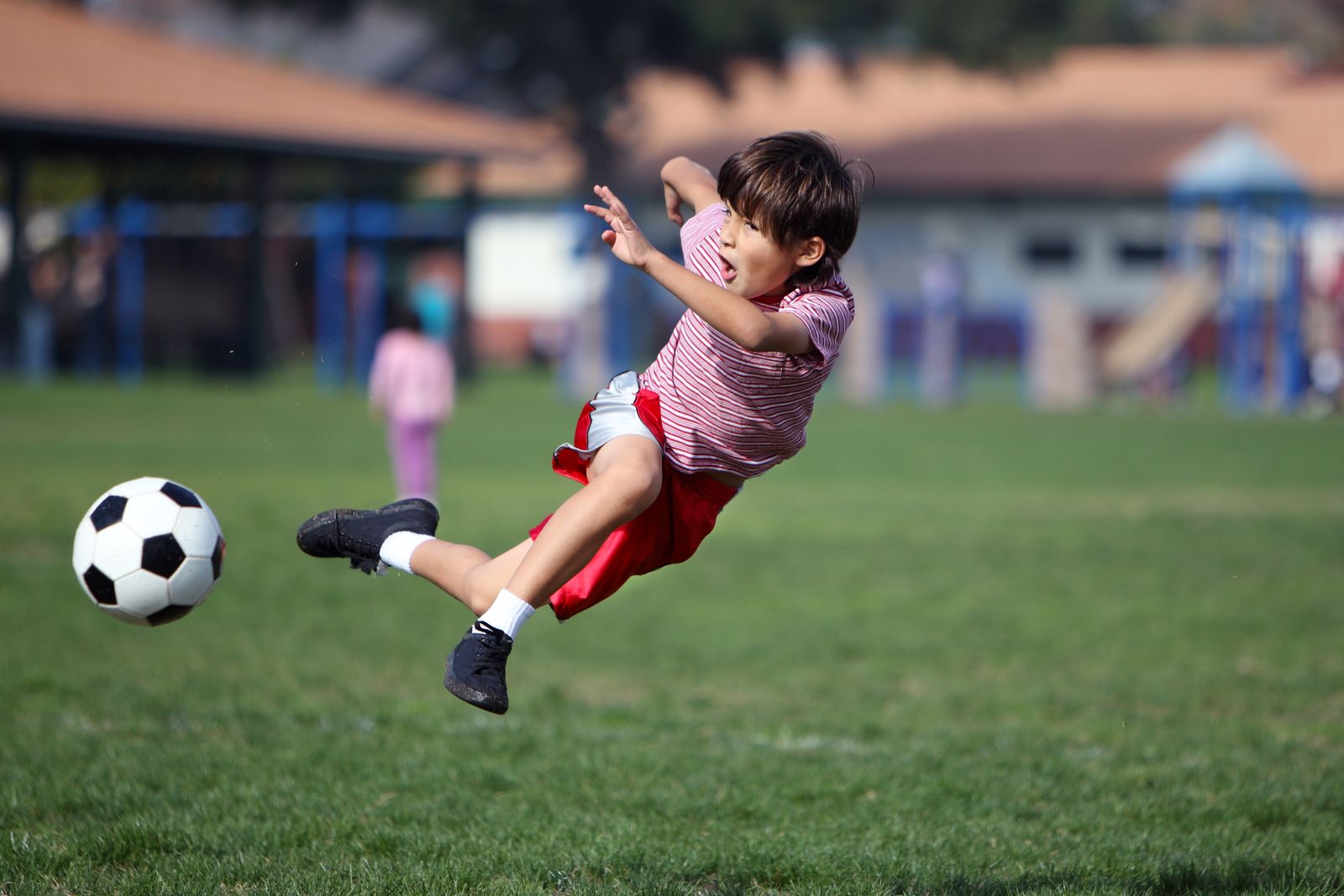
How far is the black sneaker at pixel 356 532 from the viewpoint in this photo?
14.8ft

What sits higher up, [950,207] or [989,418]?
[950,207]

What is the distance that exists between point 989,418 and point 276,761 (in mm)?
18066

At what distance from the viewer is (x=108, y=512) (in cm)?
472

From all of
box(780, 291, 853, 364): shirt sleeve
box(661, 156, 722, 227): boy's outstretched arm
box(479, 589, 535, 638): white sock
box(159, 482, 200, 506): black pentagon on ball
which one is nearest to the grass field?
box(479, 589, 535, 638): white sock

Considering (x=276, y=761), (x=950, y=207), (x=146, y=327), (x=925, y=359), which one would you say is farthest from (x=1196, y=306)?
(x=276, y=761)

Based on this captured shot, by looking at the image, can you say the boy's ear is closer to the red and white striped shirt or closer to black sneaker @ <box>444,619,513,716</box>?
the red and white striped shirt

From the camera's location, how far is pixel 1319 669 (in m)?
7.54

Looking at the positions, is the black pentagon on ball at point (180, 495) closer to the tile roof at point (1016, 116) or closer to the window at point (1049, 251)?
the tile roof at point (1016, 116)

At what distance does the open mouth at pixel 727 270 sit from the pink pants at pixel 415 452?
7029mm

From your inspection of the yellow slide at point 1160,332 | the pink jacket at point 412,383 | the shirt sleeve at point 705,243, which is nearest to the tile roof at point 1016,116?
the yellow slide at point 1160,332

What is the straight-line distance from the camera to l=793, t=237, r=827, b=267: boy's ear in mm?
3934

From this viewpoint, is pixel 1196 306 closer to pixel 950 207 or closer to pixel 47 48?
pixel 950 207

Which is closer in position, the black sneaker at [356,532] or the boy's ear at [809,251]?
the boy's ear at [809,251]

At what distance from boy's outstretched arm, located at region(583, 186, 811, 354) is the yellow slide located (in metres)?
22.7
